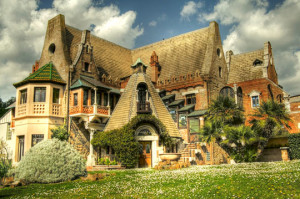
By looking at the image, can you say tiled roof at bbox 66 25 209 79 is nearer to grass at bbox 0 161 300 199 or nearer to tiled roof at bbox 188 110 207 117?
tiled roof at bbox 188 110 207 117

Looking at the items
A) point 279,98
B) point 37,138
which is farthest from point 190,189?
point 279,98

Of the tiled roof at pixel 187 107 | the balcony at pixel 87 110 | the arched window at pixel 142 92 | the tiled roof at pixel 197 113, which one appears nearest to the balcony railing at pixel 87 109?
the balcony at pixel 87 110

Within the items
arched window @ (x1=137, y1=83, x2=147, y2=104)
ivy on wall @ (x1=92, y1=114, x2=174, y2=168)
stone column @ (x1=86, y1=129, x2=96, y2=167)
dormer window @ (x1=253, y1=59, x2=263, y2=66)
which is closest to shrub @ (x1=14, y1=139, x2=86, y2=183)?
ivy on wall @ (x1=92, y1=114, x2=174, y2=168)

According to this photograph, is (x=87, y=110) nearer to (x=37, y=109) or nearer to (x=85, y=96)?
(x=85, y=96)

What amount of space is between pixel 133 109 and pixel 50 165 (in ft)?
39.6

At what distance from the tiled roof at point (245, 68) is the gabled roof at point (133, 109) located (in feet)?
43.2

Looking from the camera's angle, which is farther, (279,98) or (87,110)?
(279,98)

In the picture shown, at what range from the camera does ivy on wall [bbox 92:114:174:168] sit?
26.1 metres

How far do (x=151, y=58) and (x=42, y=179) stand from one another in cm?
2456

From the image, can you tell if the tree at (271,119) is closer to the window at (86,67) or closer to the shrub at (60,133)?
the shrub at (60,133)

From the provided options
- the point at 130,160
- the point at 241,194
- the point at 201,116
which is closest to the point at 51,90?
the point at 130,160

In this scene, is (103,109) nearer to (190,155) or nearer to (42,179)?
(190,155)

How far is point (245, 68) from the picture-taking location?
39.5 metres

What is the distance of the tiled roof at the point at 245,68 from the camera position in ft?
126
